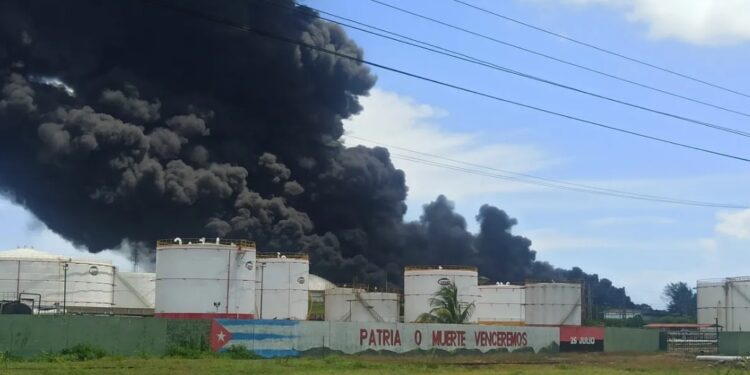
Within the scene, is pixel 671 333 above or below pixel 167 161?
below

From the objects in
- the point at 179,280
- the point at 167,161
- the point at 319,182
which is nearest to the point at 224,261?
the point at 179,280

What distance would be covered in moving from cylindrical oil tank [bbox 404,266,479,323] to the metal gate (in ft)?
62.1

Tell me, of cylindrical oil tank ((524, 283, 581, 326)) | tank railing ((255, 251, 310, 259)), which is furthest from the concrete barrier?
tank railing ((255, 251, 310, 259))

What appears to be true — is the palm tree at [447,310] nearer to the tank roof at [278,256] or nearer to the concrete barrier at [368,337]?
the concrete barrier at [368,337]

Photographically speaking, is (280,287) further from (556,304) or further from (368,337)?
(556,304)

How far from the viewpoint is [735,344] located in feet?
261

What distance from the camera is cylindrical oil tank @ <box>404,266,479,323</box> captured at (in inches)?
3561

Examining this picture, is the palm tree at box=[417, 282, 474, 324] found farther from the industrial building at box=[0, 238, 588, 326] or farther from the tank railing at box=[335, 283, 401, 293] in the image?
the tank railing at box=[335, 283, 401, 293]

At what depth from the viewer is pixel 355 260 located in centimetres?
11006

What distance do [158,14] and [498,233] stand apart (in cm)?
8209

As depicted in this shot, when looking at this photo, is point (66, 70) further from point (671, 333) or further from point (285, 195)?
point (671, 333)

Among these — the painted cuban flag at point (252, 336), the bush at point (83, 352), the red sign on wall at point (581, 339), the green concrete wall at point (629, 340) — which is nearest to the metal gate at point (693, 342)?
the green concrete wall at point (629, 340)

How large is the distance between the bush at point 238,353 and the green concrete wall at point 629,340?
3821 cm

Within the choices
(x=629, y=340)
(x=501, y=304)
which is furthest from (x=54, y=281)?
(x=629, y=340)
